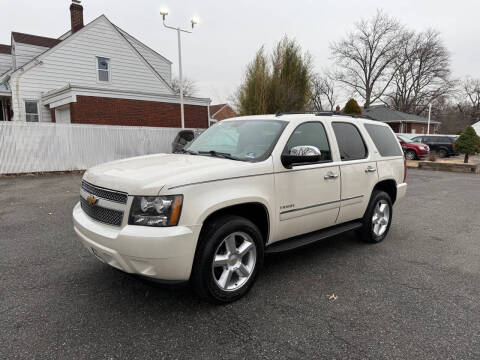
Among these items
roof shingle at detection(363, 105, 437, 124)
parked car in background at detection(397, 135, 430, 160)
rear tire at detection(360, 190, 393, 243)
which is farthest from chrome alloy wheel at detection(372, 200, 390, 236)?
roof shingle at detection(363, 105, 437, 124)

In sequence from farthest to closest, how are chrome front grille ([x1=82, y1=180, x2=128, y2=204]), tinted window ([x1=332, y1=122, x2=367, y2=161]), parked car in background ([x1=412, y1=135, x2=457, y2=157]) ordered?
parked car in background ([x1=412, y1=135, x2=457, y2=157]), tinted window ([x1=332, y1=122, x2=367, y2=161]), chrome front grille ([x1=82, y1=180, x2=128, y2=204])

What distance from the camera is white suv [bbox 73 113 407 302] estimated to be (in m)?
2.61

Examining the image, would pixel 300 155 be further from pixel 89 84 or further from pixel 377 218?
pixel 89 84

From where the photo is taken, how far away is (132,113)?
56.3 ft

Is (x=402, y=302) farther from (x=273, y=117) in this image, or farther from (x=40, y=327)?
(x=40, y=327)

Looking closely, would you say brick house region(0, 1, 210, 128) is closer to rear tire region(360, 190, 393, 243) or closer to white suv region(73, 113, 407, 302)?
white suv region(73, 113, 407, 302)

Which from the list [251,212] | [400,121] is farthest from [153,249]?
[400,121]

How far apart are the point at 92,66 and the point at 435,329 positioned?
819 inches

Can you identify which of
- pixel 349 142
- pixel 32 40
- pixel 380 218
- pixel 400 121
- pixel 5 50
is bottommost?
pixel 380 218

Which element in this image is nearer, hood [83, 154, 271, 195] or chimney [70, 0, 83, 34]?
hood [83, 154, 271, 195]

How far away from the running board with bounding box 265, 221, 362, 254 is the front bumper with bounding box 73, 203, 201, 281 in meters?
1.02

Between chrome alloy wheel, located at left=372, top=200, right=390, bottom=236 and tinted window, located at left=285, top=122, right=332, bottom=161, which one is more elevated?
tinted window, located at left=285, top=122, right=332, bottom=161

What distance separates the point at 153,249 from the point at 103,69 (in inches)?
780

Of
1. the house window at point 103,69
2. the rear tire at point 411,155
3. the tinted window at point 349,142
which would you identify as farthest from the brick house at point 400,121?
the tinted window at point 349,142
